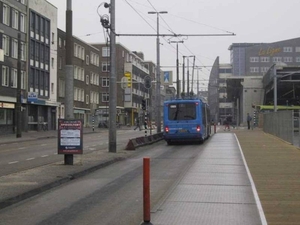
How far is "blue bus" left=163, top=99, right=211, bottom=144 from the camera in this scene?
30.9m

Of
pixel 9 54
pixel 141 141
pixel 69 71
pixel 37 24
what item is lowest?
pixel 141 141

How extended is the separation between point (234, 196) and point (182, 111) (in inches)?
799

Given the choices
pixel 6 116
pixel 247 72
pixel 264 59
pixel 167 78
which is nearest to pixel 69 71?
pixel 167 78

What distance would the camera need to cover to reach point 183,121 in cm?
3109

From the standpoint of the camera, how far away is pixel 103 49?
315ft

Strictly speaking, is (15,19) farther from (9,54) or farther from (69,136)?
→ (69,136)

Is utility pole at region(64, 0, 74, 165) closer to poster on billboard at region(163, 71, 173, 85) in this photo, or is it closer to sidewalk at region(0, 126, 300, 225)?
sidewalk at region(0, 126, 300, 225)

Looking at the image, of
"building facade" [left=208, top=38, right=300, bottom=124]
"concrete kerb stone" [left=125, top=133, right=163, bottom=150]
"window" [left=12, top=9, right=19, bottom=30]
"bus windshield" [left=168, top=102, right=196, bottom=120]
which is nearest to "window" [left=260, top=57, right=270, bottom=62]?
"building facade" [left=208, top=38, right=300, bottom=124]

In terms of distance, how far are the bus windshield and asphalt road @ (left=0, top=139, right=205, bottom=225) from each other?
49.0ft

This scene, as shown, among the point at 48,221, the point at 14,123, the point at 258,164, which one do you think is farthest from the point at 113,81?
the point at 14,123

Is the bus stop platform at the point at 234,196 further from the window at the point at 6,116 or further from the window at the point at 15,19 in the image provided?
the window at the point at 15,19

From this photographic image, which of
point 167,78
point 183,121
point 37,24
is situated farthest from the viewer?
point 37,24

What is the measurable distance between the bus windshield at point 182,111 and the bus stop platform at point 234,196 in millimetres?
12798

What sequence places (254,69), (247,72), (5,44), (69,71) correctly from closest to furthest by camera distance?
(69,71)
(5,44)
(254,69)
(247,72)
